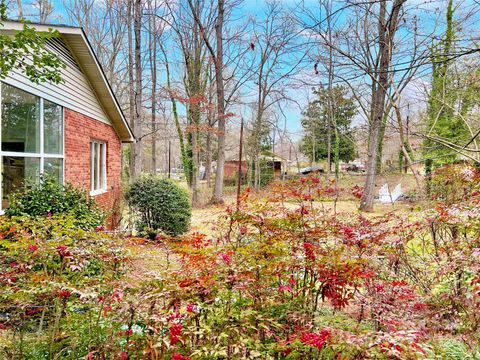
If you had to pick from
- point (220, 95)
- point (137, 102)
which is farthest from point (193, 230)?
point (220, 95)

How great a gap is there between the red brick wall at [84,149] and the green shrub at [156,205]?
2.75 feet

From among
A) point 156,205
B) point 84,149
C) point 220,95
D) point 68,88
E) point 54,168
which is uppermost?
point 220,95

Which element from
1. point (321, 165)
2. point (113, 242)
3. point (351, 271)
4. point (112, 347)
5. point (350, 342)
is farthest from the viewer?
point (321, 165)

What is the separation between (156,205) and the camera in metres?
9.13

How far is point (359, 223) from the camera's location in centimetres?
389

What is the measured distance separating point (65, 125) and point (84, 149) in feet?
3.94

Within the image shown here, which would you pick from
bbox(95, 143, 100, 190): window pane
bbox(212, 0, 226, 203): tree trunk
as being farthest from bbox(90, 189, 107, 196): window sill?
bbox(212, 0, 226, 203): tree trunk

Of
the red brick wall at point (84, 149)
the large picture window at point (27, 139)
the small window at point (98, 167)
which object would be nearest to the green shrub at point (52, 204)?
the large picture window at point (27, 139)

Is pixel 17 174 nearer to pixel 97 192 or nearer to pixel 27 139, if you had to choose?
pixel 27 139

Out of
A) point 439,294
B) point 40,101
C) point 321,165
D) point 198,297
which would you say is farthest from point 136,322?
point 321,165

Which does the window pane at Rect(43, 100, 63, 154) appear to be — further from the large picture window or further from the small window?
the small window

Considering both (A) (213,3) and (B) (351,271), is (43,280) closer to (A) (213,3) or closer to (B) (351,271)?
(B) (351,271)

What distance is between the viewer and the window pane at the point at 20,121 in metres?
5.49

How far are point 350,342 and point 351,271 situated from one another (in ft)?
1.89
